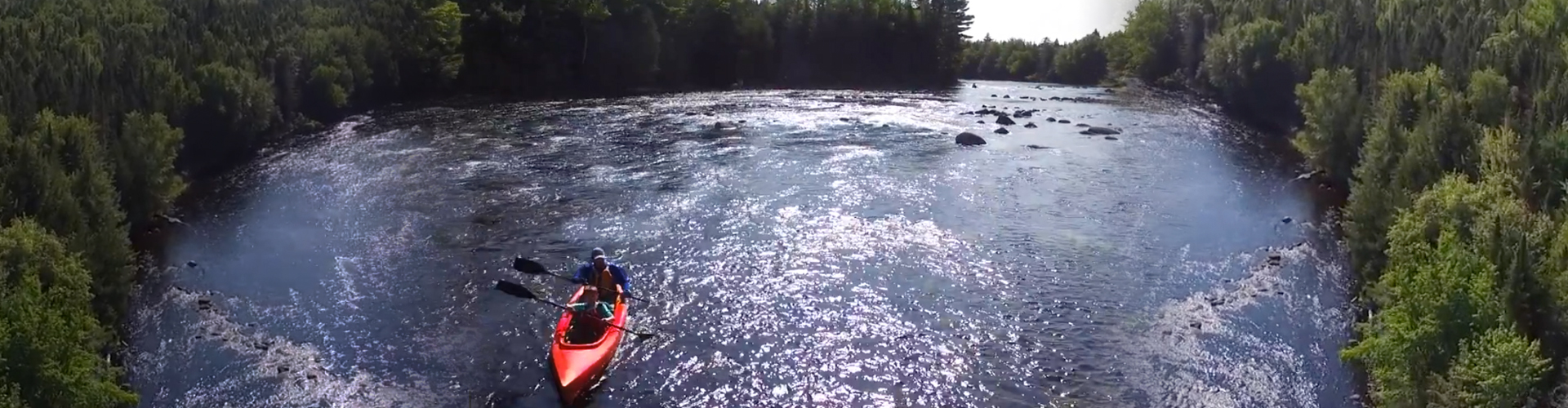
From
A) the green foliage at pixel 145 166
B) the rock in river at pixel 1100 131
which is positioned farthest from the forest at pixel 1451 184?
the green foliage at pixel 145 166

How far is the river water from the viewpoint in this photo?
20219 millimetres

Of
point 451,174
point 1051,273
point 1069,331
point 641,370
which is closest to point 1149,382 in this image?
point 1069,331

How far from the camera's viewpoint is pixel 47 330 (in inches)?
655

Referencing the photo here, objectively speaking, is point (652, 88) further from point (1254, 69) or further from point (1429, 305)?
point (1429, 305)

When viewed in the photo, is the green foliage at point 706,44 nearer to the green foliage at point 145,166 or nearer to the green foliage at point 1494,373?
the green foliage at point 145,166

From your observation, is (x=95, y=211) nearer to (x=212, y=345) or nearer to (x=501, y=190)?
(x=212, y=345)

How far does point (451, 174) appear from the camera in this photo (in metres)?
37.9

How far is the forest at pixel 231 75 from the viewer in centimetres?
1923

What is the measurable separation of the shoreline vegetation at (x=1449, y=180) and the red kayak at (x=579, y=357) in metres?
12.1

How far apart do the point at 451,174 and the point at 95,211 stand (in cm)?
1384

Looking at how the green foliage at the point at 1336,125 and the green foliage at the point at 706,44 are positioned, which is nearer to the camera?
the green foliage at the point at 1336,125

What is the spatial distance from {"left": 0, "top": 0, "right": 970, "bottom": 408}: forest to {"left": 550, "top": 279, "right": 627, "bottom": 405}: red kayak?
6258 mm

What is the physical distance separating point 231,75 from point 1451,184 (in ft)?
121

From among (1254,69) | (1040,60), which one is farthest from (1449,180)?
(1040,60)
